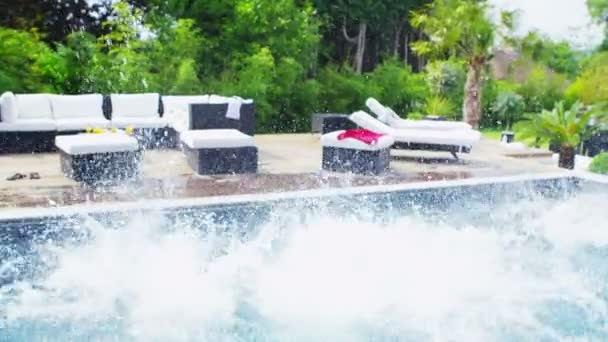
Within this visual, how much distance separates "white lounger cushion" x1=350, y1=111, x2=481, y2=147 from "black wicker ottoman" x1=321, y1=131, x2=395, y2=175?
1119mm

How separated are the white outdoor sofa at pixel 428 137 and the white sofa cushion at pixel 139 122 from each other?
2906mm

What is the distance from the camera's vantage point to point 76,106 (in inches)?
405

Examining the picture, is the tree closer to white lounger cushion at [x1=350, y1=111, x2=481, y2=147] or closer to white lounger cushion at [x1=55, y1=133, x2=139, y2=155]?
white lounger cushion at [x1=350, y1=111, x2=481, y2=147]

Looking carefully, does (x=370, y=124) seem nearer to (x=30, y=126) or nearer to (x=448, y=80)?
(x=30, y=126)

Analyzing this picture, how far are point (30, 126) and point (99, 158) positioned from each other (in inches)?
107

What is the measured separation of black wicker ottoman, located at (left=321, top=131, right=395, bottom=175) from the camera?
8375 millimetres

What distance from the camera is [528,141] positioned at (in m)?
12.1

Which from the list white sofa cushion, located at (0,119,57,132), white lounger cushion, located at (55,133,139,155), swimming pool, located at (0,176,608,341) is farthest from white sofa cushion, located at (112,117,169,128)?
swimming pool, located at (0,176,608,341)

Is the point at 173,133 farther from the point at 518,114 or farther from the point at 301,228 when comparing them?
the point at 518,114

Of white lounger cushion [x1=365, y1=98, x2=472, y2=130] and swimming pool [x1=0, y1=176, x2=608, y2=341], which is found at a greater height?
white lounger cushion [x1=365, y1=98, x2=472, y2=130]

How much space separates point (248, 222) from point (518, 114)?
1533 centimetres

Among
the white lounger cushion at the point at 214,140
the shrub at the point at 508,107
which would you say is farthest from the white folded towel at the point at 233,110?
the shrub at the point at 508,107

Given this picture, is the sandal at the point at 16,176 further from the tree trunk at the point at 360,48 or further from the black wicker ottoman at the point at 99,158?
the tree trunk at the point at 360,48

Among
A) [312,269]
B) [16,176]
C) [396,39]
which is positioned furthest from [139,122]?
[396,39]
